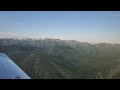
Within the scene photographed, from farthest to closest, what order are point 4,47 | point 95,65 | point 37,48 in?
point 95,65
point 37,48
point 4,47

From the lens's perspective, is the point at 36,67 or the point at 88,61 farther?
the point at 88,61

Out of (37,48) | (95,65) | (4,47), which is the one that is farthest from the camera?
(95,65)

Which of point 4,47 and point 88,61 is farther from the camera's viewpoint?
point 88,61
